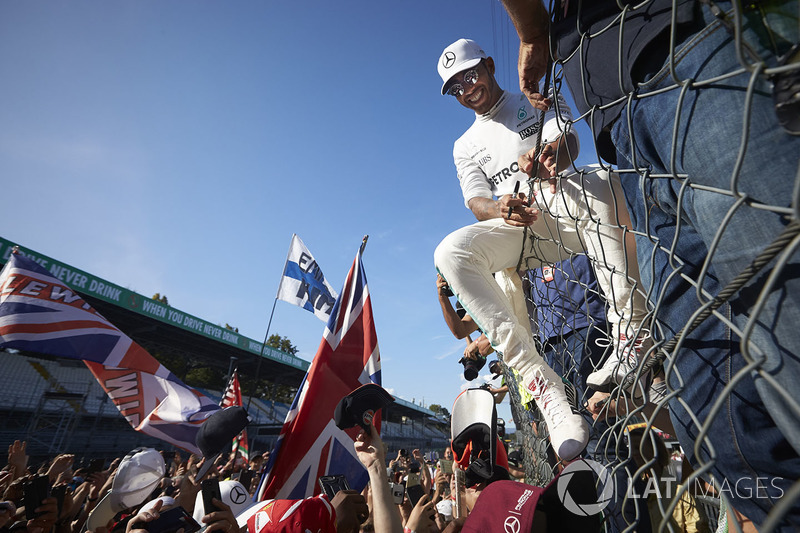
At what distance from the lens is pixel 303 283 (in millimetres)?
8695

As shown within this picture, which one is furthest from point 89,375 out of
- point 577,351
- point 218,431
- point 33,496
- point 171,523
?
point 577,351

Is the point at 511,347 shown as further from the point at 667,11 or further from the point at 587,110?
the point at 667,11

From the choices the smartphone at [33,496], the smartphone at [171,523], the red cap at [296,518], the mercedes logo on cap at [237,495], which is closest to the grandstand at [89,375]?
the smartphone at [33,496]

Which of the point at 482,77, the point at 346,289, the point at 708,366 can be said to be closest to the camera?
the point at 708,366

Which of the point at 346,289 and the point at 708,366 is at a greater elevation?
the point at 346,289

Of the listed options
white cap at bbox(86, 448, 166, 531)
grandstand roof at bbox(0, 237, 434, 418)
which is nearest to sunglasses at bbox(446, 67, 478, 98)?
white cap at bbox(86, 448, 166, 531)

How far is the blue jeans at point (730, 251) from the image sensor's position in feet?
1.98

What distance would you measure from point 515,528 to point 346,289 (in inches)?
141

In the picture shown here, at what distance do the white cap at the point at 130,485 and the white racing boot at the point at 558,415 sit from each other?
2799mm

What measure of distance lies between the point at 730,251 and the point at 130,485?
3.56 m

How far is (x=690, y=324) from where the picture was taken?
2.10 ft

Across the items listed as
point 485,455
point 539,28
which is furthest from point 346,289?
point 539,28

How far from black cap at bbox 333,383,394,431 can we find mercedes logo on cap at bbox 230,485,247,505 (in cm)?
151

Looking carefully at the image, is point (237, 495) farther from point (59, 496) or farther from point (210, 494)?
point (210, 494)
